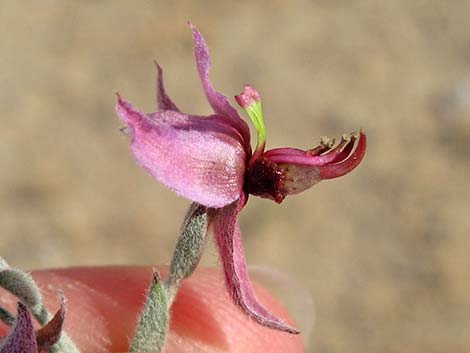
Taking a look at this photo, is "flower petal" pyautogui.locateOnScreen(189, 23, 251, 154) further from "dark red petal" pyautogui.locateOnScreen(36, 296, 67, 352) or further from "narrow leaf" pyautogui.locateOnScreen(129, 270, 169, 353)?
"dark red petal" pyautogui.locateOnScreen(36, 296, 67, 352)

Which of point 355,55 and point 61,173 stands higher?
point 355,55

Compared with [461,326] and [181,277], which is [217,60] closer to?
[461,326]

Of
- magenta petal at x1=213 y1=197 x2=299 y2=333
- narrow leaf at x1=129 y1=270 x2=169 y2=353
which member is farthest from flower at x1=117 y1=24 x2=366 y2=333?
narrow leaf at x1=129 y1=270 x2=169 y2=353

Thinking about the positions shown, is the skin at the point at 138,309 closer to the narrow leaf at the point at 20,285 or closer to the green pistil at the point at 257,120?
the narrow leaf at the point at 20,285

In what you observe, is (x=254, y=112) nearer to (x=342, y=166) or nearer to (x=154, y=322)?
(x=342, y=166)

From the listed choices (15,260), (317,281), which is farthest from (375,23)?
(15,260)

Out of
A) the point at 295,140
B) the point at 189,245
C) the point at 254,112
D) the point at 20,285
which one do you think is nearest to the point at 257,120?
the point at 254,112
